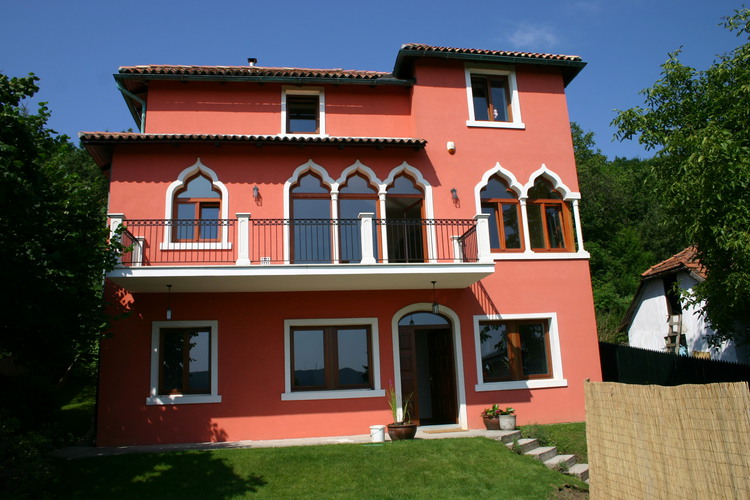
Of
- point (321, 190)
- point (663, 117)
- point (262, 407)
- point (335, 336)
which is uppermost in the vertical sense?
point (663, 117)

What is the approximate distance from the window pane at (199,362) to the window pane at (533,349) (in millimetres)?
6897

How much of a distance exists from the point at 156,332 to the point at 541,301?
8.46m

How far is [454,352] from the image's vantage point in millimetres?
12742

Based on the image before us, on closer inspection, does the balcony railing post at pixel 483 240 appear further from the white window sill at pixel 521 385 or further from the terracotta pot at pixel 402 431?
the terracotta pot at pixel 402 431

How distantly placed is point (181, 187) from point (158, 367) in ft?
12.8

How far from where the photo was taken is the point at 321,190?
13.1 m

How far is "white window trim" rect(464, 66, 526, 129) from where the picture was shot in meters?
14.0

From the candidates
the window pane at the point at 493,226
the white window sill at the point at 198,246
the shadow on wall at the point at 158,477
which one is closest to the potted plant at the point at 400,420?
the shadow on wall at the point at 158,477

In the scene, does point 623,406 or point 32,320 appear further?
point 32,320

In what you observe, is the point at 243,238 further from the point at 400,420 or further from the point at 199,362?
the point at 400,420

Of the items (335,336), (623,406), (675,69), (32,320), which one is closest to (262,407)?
(335,336)

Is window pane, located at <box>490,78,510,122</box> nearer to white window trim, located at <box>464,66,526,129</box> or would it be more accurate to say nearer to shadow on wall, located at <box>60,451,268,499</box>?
white window trim, located at <box>464,66,526,129</box>

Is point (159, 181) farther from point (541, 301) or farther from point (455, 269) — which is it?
point (541, 301)

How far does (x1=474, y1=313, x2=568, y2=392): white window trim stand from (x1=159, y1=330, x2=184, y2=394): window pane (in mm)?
6310
